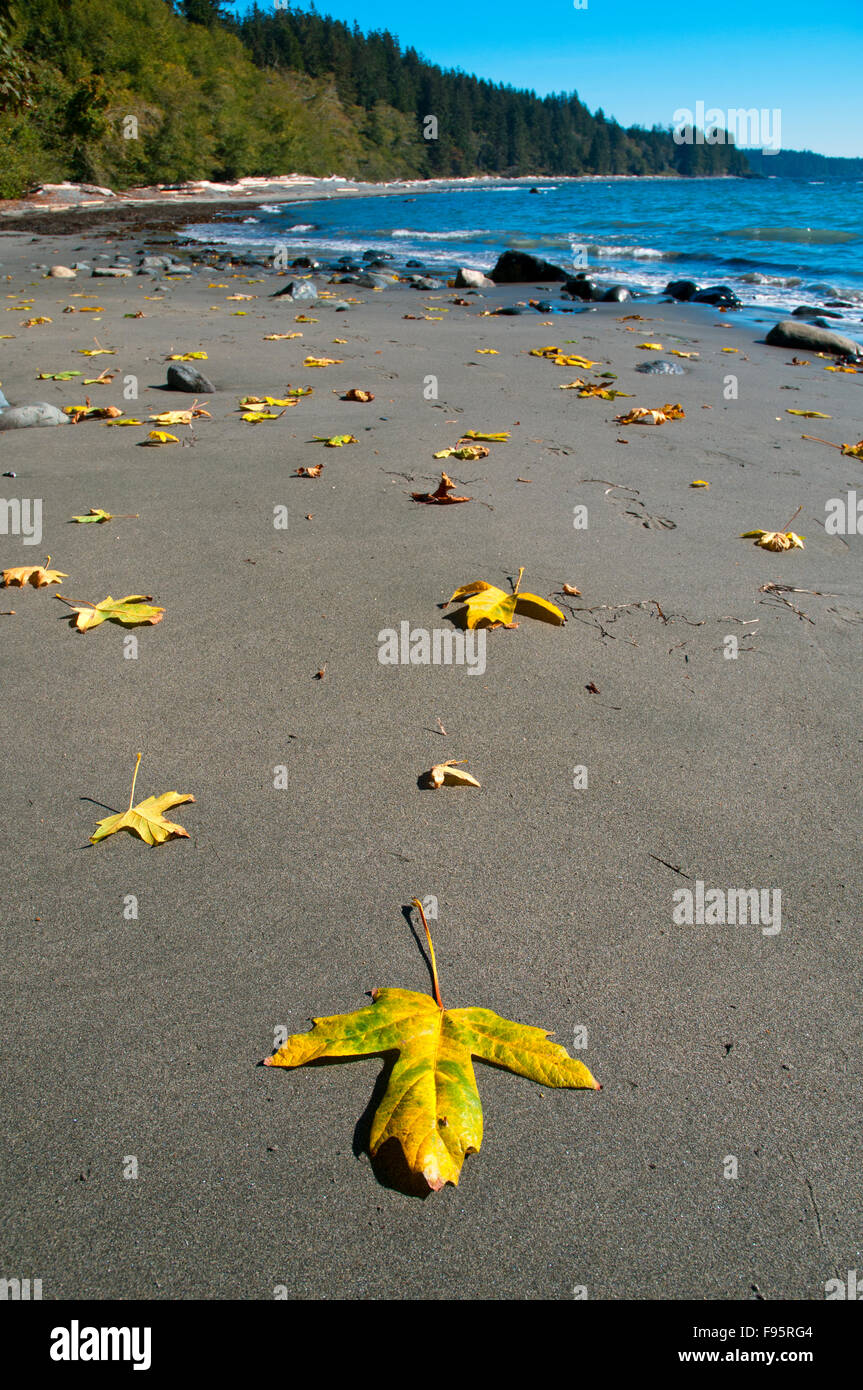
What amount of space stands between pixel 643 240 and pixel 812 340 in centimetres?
1502

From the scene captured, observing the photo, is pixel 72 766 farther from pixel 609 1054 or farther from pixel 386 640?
pixel 609 1054

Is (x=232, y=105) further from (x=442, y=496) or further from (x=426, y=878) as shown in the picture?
(x=426, y=878)

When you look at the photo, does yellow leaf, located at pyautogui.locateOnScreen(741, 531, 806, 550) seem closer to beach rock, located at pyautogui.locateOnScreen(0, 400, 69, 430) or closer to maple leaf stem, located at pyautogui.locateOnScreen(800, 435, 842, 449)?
maple leaf stem, located at pyautogui.locateOnScreen(800, 435, 842, 449)

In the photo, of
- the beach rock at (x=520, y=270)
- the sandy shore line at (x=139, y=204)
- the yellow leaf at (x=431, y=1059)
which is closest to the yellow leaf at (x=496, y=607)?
the yellow leaf at (x=431, y=1059)

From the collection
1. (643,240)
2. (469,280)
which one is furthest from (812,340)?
A: (643,240)

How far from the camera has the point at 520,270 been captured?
1188cm

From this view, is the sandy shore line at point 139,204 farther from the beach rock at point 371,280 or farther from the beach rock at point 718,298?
the beach rock at point 718,298

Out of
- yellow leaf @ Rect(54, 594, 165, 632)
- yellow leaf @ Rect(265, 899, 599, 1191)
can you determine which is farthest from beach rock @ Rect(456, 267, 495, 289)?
yellow leaf @ Rect(265, 899, 599, 1191)

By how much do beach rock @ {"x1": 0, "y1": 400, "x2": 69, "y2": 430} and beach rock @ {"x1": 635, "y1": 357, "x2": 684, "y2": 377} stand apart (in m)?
4.02

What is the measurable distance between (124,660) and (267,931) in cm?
107

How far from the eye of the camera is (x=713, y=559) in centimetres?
276

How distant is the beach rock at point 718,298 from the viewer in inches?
410

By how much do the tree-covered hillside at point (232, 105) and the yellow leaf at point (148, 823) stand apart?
983 centimetres
